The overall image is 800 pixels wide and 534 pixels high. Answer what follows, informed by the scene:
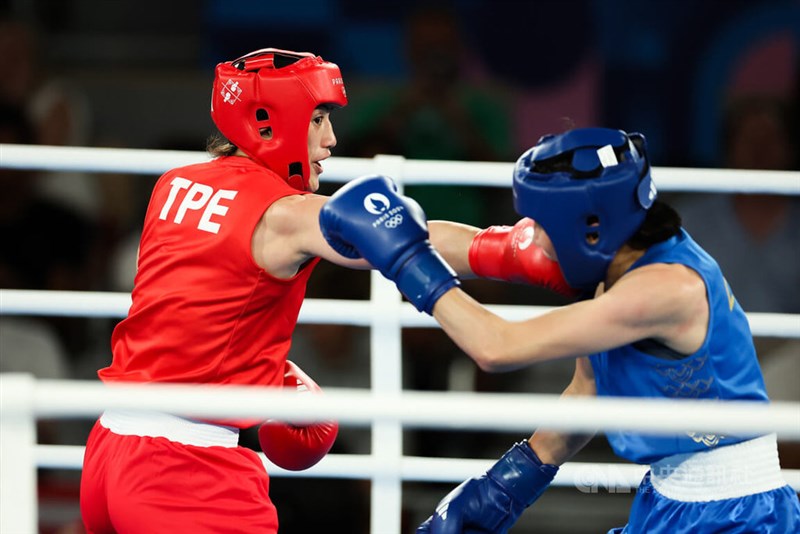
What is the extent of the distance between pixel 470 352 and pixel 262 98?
0.73m

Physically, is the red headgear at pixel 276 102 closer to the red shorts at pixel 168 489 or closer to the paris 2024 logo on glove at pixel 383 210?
the paris 2024 logo on glove at pixel 383 210

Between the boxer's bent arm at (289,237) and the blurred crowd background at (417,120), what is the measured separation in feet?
4.85

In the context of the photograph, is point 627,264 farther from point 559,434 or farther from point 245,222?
point 245,222

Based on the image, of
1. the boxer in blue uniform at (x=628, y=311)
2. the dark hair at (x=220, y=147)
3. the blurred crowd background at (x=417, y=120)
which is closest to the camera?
the boxer in blue uniform at (x=628, y=311)

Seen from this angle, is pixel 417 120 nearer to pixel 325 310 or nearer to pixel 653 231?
pixel 325 310

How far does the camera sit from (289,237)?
7.10ft

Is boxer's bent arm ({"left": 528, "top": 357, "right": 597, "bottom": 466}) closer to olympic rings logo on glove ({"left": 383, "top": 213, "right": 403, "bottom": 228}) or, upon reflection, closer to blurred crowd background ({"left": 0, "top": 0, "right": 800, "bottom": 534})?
olympic rings logo on glove ({"left": 383, "top": 213, "right": 403, "bottom": 228})

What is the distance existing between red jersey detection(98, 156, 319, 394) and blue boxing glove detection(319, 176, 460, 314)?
229 mm

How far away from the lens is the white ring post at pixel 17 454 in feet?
4.21

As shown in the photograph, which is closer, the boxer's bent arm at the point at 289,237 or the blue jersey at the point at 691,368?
the blue jersey at the point at 691,368

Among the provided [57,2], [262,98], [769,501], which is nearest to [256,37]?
[57,2]

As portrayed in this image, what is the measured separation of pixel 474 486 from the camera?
2227 millimetres

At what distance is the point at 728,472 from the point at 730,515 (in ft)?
0.26

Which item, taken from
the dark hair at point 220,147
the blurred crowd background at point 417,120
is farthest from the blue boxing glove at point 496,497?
the blurred crowd background at point 417,120
